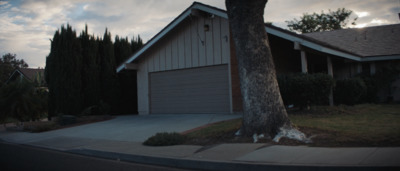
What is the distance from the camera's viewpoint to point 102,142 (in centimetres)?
1028

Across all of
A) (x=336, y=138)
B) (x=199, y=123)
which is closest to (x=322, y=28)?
(x=199, y=123)

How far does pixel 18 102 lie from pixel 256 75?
11.8 metres

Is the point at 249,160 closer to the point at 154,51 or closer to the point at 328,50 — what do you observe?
the point at 328,50

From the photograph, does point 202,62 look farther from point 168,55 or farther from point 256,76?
A: point 256,76

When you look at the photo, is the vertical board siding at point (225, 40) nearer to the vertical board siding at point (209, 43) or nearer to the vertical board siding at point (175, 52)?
the vertical board siding at point (209, 43)

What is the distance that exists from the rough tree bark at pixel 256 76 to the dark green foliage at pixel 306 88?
3824mm

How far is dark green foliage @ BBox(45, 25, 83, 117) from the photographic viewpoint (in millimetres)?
17203

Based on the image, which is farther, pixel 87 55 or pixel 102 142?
pixel 87 55

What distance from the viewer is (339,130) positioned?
841 cm

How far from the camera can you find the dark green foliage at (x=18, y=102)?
14.7 meters

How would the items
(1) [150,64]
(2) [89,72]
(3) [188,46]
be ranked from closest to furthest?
1. (3) [188,46]
2. (1) [150,64]
3. (2) [89,72]

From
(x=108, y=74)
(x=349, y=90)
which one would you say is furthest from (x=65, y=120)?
(x=349, y=90)

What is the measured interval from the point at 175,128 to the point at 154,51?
694 centimetres

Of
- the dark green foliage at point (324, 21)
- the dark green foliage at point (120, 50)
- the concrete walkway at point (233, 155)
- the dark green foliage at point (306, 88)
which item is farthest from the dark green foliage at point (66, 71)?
the dark green foliage at point (324, 21)
